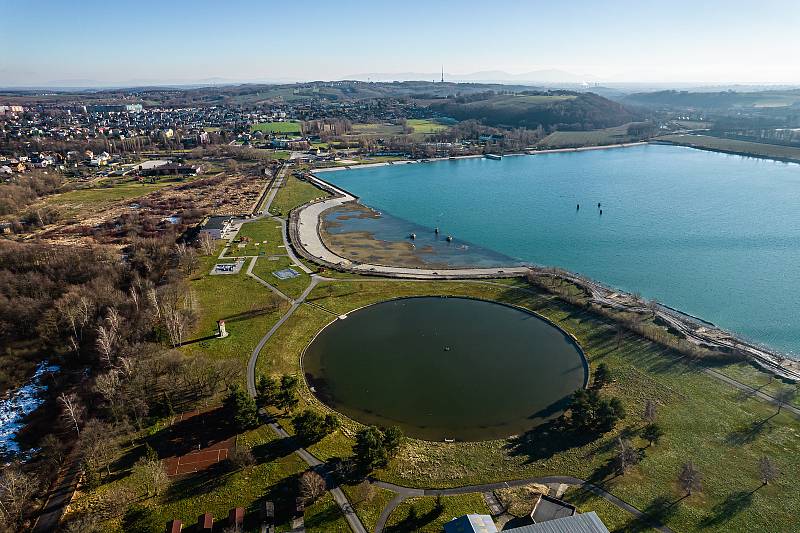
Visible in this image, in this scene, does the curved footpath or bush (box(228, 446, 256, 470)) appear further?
bush (box(228, 446, 256, 470))

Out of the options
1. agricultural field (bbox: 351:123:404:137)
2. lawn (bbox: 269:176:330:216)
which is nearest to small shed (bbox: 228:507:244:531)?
lawn (bbox: 269:176:330:216)

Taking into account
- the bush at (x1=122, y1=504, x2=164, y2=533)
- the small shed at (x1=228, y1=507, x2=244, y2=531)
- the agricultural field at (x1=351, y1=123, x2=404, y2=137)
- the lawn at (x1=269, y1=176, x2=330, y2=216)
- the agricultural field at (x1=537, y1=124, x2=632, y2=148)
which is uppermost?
the agricultural field at (x1=351, y1=123, x2=404, y2=137)

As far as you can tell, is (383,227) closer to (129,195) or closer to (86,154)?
(129,195)

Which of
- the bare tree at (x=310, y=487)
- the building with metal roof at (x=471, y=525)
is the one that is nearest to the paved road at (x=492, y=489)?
the bare tree at (x=310, y=487)

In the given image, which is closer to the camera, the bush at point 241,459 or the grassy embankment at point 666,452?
the grassy embankment at point 666,452

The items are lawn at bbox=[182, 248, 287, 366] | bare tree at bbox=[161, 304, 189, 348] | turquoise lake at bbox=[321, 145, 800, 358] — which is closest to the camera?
bare tree at bbox=[161, 304, 189, 348]

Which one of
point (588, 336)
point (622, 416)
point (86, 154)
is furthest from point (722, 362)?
point (86, 154)

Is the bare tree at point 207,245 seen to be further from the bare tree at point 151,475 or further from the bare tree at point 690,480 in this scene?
the bare tree at point 690,480

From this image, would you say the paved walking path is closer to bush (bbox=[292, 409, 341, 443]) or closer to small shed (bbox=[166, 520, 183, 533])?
bush (bbox=[292, 409, 341, 443])
